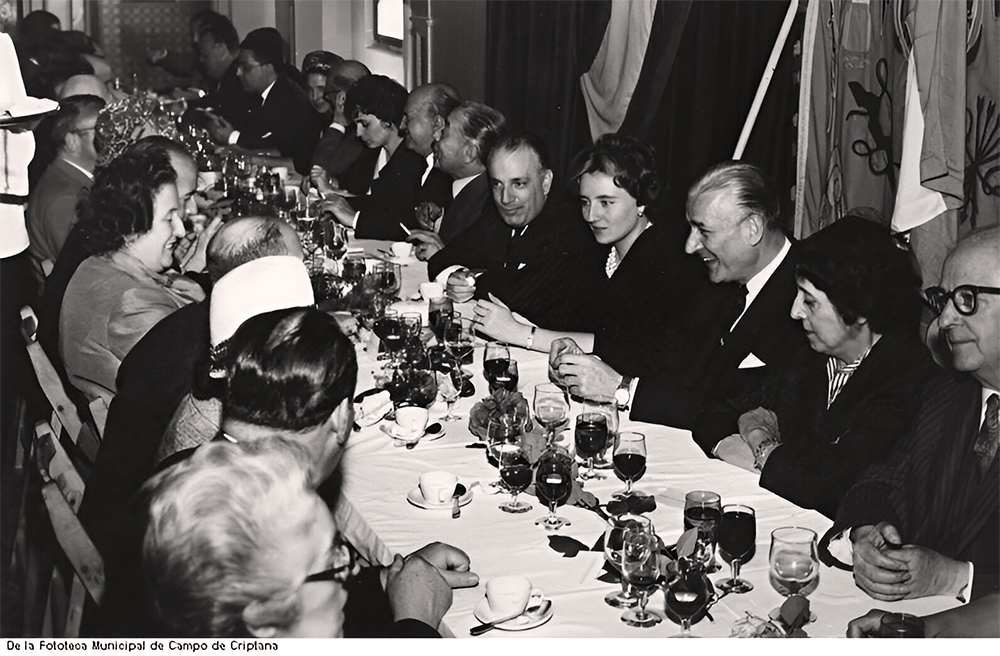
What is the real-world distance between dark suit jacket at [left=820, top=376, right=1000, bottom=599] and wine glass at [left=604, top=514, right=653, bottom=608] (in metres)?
0.37

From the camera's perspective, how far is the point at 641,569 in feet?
5.72

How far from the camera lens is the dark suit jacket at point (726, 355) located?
2568 millimetres

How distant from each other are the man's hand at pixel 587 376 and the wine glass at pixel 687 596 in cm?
103

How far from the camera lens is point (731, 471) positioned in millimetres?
2309

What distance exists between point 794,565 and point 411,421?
1043 mm

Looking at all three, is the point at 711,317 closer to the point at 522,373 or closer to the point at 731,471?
the point at 522,373

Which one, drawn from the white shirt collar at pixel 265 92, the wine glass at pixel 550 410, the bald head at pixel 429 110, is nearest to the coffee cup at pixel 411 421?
the wine glass at pixel 550 410

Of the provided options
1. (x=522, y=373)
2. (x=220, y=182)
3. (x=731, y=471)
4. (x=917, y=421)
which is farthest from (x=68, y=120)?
(x=917, y=421)

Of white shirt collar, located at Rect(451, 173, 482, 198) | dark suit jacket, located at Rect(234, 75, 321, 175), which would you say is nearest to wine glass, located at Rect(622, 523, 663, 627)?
white shirt collar, located at Rect(451, 173, 482, 198)

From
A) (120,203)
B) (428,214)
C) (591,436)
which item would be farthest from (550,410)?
(428,214)

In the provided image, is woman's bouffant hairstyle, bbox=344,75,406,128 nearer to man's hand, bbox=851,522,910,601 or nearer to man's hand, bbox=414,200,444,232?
man's hand, bbox=414,200,444,232

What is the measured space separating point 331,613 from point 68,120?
320 cm

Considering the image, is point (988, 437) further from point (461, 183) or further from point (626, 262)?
point (461, 183)

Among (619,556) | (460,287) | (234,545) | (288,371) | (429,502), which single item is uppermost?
(288,371)
